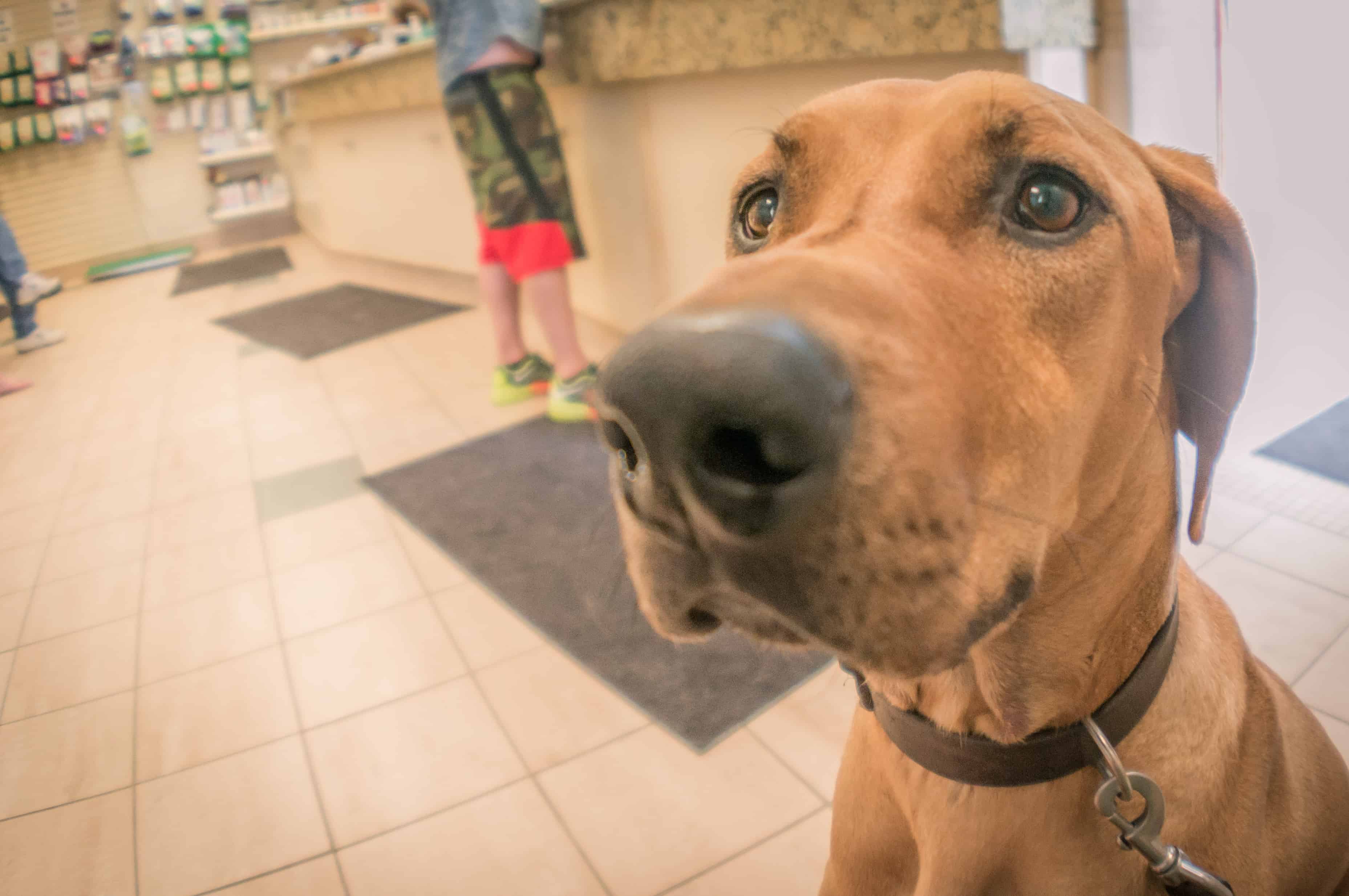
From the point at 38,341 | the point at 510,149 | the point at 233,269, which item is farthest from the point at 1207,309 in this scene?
the point at 233,269

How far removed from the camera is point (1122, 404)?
2.98 feet

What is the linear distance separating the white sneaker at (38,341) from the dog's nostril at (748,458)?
745cm

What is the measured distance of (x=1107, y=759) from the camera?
0.88 metres

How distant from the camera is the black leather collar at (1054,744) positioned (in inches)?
35.9

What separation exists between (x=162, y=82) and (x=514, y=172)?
9.73 metres

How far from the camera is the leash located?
2.81ft

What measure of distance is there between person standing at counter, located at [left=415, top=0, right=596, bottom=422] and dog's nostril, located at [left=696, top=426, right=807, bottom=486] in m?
2.53

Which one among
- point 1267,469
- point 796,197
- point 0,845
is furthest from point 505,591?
point 1267,469

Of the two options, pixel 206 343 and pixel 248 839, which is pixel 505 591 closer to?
pixel 248 839

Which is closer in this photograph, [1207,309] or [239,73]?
[1207,309]

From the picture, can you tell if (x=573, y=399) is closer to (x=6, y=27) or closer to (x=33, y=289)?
(x=33, y=289)

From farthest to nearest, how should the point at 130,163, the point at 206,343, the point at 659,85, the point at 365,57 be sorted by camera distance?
the point at 130,163
the point at 206,343
the point at 365,57
the point at 659,85

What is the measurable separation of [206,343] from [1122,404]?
6802mm

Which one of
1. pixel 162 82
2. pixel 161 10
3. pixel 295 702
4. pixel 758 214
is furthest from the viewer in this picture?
pixel 162 82
